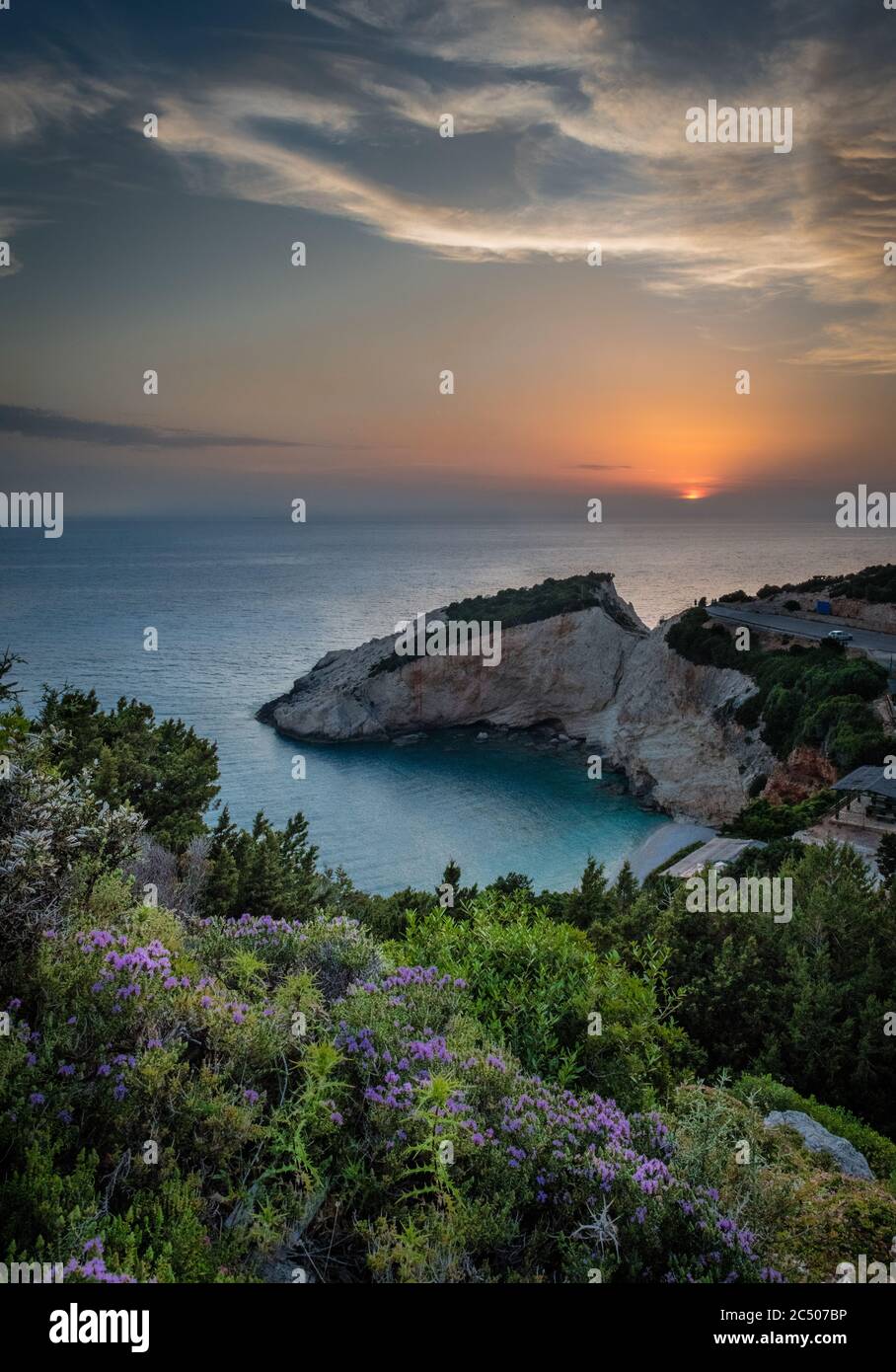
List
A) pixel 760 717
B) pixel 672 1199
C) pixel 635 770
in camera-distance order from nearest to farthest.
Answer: pixel 672 1199 < pixel 760 717 < pixel 635 770

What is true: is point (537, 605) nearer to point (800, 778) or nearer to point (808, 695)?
point (808, 695)

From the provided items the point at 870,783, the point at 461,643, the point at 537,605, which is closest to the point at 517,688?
the point at 461,643

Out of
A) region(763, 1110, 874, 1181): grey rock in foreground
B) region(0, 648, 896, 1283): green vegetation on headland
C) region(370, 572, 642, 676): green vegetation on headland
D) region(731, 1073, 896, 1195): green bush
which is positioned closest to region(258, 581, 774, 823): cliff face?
region(370, 572, 642, 676): green vegetation on headland

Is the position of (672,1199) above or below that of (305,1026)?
below

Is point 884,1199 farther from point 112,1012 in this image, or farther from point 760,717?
point 760,717

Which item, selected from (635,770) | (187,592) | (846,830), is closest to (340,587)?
(187,592)

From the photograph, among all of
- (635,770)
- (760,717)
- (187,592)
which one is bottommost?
(635,770)
